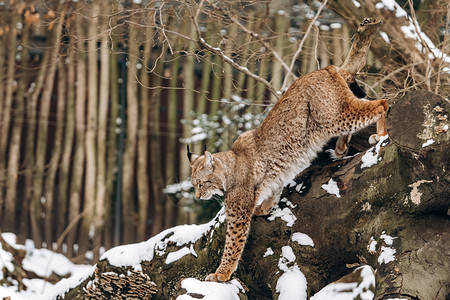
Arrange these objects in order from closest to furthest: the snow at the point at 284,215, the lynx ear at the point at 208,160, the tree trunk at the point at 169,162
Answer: the snow at the point at 284,215
the lynx ear at the point at 208,160
the tree trunk at the point at 169,162

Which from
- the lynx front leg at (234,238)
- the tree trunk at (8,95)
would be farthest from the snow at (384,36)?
the tree trunk at (8,95)

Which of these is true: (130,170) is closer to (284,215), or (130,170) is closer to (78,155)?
(78,155)

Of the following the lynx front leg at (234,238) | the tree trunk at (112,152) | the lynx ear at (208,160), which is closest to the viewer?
the lynx front leg at (234,238)

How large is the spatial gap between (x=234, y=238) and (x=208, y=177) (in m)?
0.52

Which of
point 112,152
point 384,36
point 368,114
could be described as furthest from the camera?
point 112,152

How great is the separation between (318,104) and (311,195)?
638mm

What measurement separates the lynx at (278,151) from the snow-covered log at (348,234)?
0.11 metres

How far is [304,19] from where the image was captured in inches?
326

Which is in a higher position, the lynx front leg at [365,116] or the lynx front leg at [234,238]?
the lynx front leg at [365,116]

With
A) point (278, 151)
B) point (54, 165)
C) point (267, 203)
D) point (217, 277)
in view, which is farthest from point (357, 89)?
point (54, 165)

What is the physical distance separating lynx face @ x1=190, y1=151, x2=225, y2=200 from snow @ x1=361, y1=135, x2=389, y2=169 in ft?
3.76

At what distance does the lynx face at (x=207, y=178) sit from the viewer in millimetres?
4770

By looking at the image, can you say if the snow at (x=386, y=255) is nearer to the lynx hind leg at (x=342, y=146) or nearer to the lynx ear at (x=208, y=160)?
the lynx hind leg at (x=342, y=146)

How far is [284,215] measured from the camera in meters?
4.52
